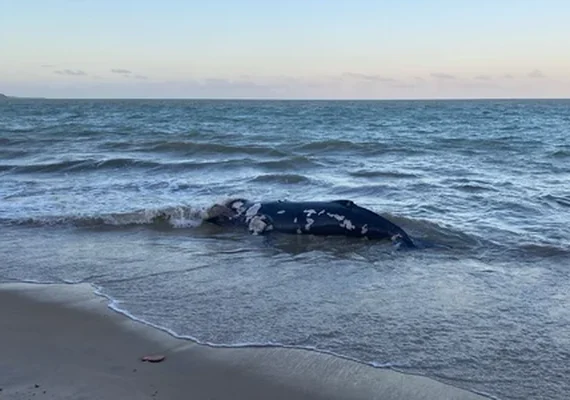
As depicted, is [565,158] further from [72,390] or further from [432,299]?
[72,390]

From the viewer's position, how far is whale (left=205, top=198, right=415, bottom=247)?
29.3 ft

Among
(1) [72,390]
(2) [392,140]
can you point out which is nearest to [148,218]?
(1) [72,390]

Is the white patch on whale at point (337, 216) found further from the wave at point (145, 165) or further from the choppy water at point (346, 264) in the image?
the wave at point (145, 165)

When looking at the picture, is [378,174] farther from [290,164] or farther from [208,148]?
[208,148]

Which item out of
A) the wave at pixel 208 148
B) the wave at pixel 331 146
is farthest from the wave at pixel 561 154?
the wave at pixel 208 148

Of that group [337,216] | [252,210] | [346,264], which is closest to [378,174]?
[252,210]

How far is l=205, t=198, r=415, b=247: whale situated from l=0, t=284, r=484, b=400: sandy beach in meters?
4.02

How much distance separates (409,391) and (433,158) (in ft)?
55.3

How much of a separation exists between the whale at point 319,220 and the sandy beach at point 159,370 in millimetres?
4023

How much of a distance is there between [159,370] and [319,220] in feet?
16.4

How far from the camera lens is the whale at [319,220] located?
29.3ft

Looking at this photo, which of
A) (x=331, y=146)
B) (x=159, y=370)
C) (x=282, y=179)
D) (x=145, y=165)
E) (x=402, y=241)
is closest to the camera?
(x=159, y=370)

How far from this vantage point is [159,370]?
15.0 ft

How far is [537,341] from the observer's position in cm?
515
